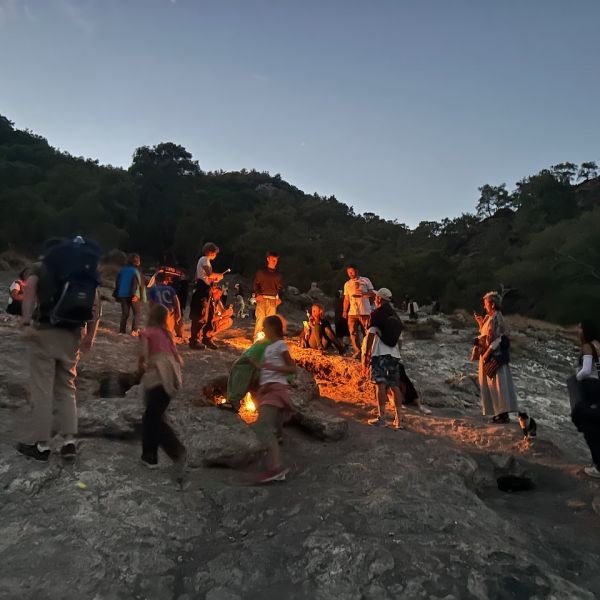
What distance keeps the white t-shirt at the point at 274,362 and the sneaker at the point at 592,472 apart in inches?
134

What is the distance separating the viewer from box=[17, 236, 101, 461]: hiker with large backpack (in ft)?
12.4

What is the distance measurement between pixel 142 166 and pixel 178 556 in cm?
4586

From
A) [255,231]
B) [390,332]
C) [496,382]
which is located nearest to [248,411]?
[390,332]

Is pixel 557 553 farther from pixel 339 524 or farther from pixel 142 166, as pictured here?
pixel 142 166

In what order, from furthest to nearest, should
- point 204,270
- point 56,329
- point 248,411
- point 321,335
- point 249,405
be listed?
1. point 321,335
2. point 204,270
3. point 249,405
4. point 248,411
5. point 56,329

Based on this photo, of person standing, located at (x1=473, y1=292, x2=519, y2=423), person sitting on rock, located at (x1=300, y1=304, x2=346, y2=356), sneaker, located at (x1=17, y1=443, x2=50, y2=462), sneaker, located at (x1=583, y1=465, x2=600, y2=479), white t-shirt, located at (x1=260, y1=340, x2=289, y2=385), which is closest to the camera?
sneaker, located at (x1=17, y1=443, x2=50, y2=462)

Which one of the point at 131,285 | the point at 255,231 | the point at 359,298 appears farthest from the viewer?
the point at 255,231

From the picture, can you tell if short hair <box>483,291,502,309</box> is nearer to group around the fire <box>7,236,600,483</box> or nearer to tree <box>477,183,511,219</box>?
group around the fire <box>7,236,600,483</box>

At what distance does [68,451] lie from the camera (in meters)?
4.00

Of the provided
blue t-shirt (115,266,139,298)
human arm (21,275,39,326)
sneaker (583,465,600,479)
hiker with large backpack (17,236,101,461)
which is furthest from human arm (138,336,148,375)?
sneaker (583,465,600,479)

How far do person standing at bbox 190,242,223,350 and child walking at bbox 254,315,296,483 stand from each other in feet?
10.3

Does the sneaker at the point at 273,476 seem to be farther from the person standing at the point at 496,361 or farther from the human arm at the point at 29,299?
the person standing at the point at 496,361

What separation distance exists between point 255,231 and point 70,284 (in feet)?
114

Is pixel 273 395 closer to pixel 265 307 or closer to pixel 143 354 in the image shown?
pixel 143 354
